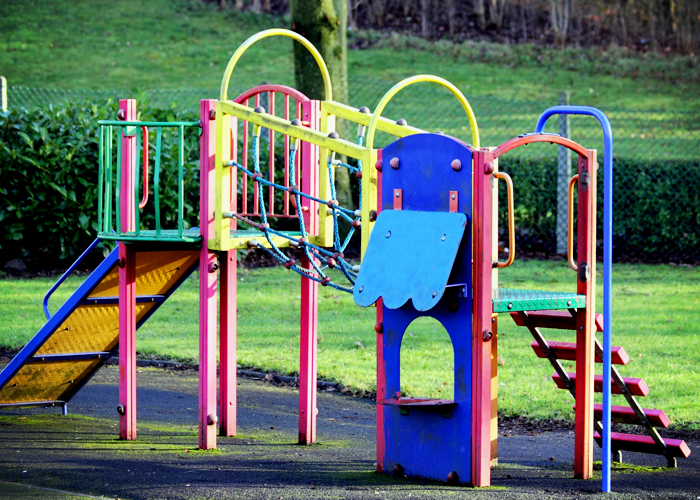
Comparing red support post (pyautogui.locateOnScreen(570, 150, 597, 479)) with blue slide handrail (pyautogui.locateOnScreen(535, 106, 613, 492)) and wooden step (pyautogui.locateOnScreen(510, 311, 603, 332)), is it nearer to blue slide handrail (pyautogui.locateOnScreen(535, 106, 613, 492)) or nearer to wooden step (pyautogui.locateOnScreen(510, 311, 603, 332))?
wooden step (pyautogui.locateOnScreen(510, 311, 603, 332))

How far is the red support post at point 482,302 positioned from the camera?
4.32 meters

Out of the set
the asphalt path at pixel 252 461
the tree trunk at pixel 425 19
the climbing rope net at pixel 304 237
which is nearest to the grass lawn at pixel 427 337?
the asphalt path at pixel 252 461

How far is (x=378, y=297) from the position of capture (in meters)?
4.39

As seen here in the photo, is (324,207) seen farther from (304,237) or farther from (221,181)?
(221,181)

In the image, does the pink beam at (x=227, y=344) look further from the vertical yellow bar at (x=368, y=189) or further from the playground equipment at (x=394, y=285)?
the vertical yellow bar at (x=368, y=189)

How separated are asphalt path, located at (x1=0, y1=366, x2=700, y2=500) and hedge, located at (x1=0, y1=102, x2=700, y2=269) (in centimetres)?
455

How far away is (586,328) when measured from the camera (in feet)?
15.5

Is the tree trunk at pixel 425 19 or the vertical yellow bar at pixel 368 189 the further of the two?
the tree trunk at pixel 425 19

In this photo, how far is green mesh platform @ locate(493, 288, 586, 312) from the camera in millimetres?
4418

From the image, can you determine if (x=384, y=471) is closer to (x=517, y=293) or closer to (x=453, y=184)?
(x=517, y=293)

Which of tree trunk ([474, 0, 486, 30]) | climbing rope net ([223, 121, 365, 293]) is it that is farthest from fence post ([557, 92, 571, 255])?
tree trunk ([474, 0, 486, 30])

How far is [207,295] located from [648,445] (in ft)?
8.34

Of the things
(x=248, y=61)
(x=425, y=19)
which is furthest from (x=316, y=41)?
(x=425, y=19)

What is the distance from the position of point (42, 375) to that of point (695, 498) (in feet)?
13.0
